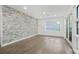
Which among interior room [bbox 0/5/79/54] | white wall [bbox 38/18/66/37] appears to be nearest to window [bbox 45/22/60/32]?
white wall [bbox 38/18/66/37]

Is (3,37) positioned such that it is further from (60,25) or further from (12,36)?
(60,25)

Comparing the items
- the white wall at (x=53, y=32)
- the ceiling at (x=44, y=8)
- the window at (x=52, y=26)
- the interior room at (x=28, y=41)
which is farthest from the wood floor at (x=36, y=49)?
the window at (x=52, y=26)

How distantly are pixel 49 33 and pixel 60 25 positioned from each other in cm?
182

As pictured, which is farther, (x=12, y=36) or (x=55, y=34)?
(x=55, y=34)

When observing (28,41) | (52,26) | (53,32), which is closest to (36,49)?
(28,41)

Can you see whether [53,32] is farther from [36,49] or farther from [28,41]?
[36,49]

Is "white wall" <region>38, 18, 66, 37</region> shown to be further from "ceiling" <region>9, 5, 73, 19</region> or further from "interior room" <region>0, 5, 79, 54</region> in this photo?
"ceiling" <region>9, 5, 73, 19</region>

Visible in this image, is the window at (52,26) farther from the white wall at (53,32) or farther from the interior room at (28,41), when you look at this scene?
the interior room at (28,41)

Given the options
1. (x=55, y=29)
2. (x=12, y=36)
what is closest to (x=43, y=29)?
(x=55, y=29)

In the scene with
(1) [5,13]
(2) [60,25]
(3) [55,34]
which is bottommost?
(3) [55,34]

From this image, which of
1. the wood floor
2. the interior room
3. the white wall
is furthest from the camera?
the white wall

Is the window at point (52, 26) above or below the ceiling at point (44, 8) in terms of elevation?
below

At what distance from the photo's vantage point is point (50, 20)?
36.2 ft

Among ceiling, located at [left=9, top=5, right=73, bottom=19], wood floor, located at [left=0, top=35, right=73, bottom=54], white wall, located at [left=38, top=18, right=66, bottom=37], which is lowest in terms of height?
wood floor, located at [left=0, top=35, right=73, bottom=54]
